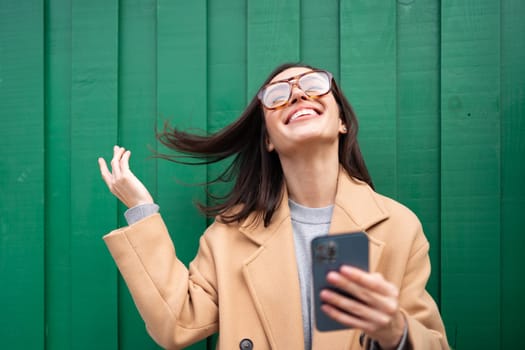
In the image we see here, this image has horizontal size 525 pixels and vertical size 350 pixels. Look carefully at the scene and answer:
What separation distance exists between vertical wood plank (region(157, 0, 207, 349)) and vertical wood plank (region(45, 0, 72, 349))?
18.1 inches

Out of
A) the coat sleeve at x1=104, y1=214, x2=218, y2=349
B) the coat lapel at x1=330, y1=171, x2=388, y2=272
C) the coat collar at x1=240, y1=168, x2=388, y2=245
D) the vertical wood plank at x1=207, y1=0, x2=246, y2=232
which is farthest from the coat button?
the vertical wood plank at x1=207, y1=0, x2=246, y2=232

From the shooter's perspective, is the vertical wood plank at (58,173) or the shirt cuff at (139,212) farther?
the vertical wood plank at (58,173)

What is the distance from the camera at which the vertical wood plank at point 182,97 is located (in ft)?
6.71

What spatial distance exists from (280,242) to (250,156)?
1.51 ft

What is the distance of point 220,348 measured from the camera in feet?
5.09

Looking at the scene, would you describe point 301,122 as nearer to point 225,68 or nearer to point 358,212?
point 358,212

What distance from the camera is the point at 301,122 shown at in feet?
5.28

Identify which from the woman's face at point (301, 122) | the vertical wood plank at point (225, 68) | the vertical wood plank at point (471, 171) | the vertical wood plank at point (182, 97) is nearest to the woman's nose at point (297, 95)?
the woman's face at point (301, 122)

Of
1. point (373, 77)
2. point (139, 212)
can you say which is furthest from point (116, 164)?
point (373, 77)

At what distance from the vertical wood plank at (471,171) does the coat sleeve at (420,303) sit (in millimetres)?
345

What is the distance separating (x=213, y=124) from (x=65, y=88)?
28.7 inches

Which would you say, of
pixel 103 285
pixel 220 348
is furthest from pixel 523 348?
pixel 103 285

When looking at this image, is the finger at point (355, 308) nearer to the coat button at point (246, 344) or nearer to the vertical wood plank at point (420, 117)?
the coat button at point (246, 344)

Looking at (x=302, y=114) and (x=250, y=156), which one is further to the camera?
(x=250, y=156)
